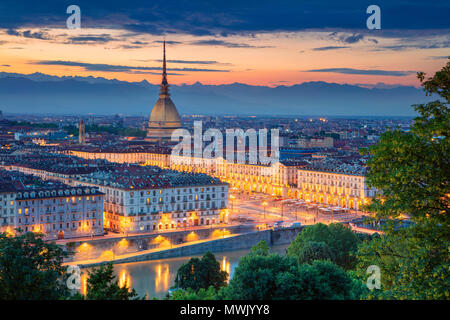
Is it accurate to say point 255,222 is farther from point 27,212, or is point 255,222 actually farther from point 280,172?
point 280,172

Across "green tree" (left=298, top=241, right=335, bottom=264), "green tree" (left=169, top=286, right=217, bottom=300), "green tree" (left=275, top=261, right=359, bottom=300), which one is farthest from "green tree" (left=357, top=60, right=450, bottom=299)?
"green tree" (left=298, top=241, right=335, bottom=264)

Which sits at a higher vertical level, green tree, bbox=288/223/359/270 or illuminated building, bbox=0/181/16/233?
illuminated building, bbox=0/181/16/233

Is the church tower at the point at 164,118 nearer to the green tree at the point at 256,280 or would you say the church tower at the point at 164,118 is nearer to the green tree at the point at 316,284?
the green tree at the point at 316,284

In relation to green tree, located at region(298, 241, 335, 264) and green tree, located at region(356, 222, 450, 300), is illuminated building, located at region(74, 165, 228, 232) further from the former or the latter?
green tree, located at region(356, 222, 450, 300)

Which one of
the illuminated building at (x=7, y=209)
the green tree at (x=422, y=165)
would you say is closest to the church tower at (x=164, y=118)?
the illuminated building at (x=7, y=209)

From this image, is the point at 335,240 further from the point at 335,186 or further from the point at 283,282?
the point at 335,186
